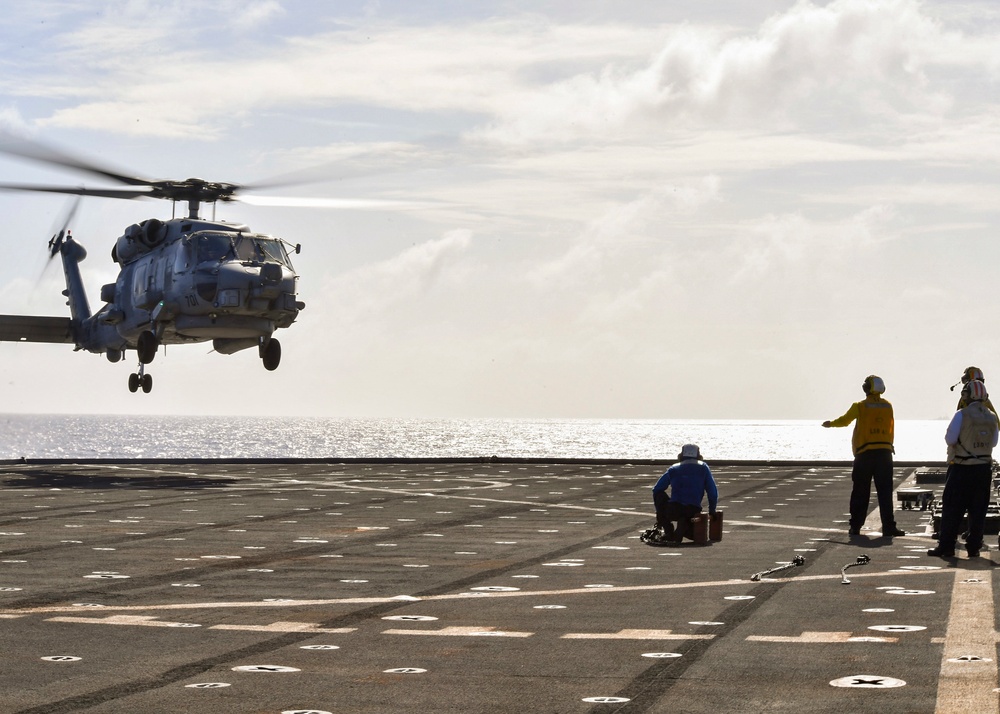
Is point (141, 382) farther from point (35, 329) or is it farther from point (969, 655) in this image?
point (969, 655)

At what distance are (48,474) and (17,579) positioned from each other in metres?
27.3

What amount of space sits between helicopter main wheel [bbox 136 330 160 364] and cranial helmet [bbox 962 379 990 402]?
31.2m

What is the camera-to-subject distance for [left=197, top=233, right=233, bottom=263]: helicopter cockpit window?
3950cm

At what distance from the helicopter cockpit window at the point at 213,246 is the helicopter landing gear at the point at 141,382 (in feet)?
23.7

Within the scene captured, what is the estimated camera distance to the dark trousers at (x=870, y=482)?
19.3 m

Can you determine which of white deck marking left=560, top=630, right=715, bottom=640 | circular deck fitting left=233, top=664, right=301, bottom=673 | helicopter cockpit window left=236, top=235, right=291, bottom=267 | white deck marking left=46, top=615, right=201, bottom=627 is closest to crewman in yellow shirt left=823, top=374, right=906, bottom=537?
white deck marking left=560, top=630, right=715, bottom=640

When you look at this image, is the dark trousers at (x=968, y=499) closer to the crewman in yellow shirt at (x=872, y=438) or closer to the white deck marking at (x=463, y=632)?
the crewman in yellow shirt at (x=872, y=438)

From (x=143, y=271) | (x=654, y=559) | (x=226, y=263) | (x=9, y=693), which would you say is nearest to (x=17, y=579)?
(x=9, y=693)

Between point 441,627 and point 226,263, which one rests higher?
point 226,263

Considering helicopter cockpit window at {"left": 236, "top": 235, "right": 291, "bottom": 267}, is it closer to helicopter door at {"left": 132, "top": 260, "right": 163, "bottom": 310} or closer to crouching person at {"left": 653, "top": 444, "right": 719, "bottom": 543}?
helicopter door at {"left": 132, "top": 260, "right": 163, "bottom": 310}

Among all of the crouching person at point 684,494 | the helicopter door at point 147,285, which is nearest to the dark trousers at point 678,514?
the crouching person at point 684,494

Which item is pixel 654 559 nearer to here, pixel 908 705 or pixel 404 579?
pixel 404 579

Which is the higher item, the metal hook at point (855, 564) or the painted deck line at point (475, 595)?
the metal hook at point (855, 564)

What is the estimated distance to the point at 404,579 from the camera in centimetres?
1422
